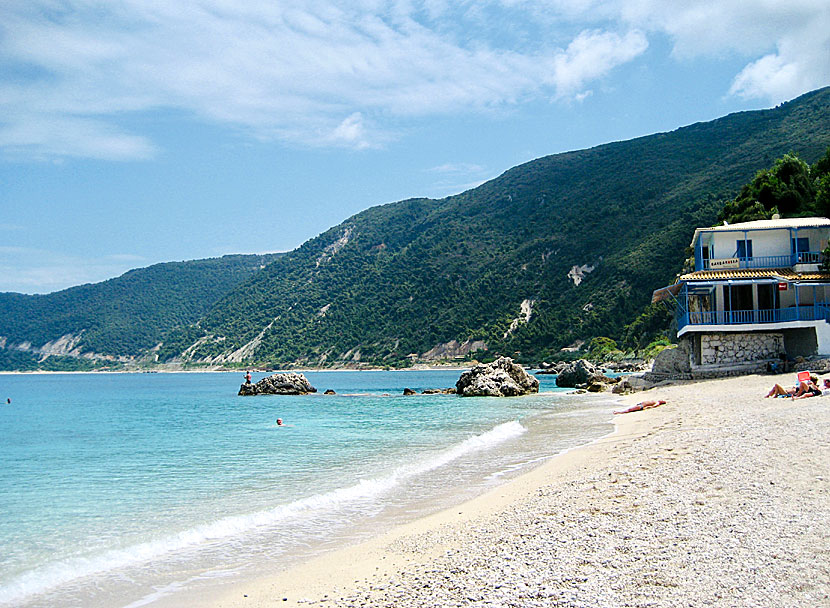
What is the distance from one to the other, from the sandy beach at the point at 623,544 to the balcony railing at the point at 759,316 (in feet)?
57.3

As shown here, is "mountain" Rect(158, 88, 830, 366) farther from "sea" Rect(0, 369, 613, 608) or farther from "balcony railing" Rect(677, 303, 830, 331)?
"sea" Rect(0, 369, 613, 608)

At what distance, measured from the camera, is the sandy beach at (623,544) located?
4.96 m

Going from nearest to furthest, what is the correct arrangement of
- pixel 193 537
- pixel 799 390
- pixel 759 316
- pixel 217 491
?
1. pixel 193 537
2. pixel 217 491
3. pixel 799 390
4. pixel 759 316

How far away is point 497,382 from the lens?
40.8 meters

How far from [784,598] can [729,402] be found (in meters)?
14.6

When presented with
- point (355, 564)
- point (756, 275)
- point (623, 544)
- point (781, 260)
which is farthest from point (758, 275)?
point (355, 564)

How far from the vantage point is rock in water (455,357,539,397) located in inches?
1585

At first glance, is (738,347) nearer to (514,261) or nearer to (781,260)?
(781,260)

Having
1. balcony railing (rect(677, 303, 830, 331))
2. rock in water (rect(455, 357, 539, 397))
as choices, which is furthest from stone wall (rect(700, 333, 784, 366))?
rock in water (rect(455, 357, 539, 397))

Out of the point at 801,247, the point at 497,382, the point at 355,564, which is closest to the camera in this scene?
the point at 355,564

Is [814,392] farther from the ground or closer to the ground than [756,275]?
closer to the ground

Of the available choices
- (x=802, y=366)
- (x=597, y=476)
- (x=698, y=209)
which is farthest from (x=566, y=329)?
(x=597, y=476)

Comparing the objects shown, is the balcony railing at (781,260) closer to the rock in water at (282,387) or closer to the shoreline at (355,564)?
the shoreline at (355,564)

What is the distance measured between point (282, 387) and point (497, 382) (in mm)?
18226
